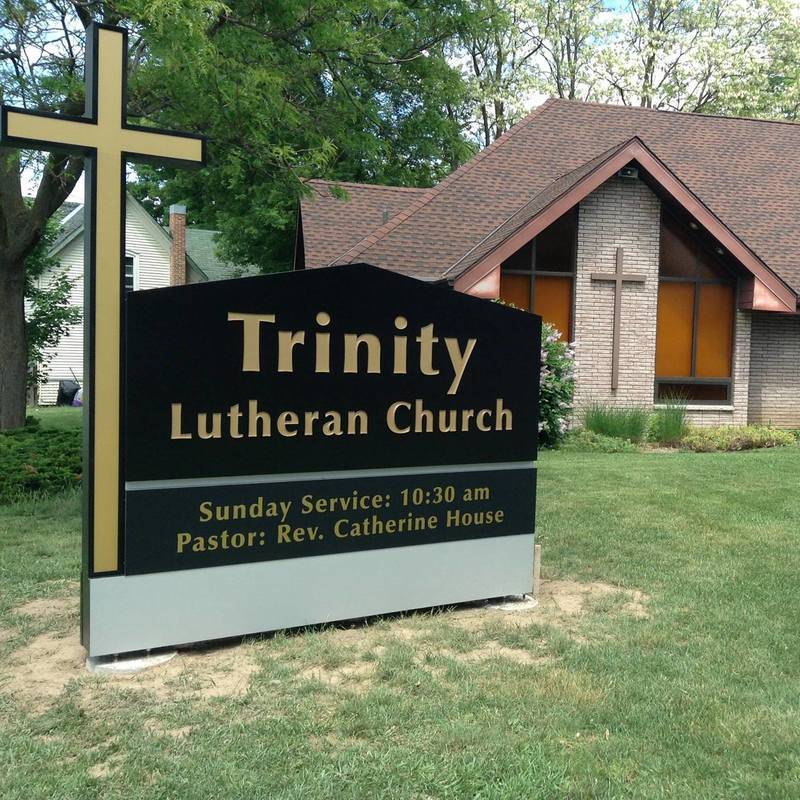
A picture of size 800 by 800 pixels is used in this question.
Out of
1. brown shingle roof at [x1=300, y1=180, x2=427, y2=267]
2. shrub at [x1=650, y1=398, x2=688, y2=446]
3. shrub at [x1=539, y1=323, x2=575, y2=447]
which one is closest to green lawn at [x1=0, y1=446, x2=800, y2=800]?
shrub at [x1=539, y1=323, x2=575, y2=447]

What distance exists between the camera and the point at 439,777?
3.03 meters

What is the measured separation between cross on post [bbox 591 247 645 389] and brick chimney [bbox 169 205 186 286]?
18.0m

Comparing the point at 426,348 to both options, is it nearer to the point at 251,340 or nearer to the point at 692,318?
the point at 251,340

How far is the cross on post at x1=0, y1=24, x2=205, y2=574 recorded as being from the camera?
157 inches

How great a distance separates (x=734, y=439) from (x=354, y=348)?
421 inches

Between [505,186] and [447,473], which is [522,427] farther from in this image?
[505,186]

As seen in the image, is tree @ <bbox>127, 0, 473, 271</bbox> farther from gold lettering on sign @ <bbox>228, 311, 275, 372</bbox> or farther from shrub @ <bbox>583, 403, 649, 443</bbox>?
shrub @ <bbox>583, 403, 649, 443</bbox>

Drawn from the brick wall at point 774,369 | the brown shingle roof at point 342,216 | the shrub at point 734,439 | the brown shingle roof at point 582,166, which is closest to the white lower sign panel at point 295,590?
the shrub at point 734,439

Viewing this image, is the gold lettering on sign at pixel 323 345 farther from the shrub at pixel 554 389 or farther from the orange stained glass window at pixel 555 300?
the orange stained glass window at pixel 555 300

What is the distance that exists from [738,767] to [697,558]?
3.29 m

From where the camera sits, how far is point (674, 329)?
50.1 feet

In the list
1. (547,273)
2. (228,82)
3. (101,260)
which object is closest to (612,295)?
(547,273)

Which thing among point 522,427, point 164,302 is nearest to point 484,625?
point 522,427

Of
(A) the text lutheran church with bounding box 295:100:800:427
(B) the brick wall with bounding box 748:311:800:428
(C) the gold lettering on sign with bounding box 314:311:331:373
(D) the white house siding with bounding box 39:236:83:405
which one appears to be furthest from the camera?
(D) the white house siding with bounding box 39:236:83:405
